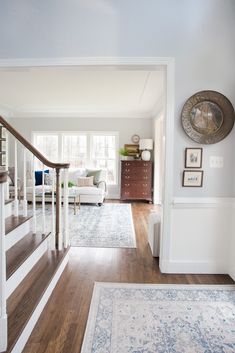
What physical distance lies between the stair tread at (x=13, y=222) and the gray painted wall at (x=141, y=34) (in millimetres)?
1782

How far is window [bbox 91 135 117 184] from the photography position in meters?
7.45

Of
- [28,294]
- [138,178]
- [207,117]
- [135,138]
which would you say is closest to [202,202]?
[207,117]

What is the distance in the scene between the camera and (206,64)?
255 centimetres

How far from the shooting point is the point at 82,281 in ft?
8.05

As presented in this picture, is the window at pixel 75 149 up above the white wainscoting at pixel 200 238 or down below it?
above

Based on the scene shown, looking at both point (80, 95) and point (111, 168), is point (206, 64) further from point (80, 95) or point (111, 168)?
point (111, 168)

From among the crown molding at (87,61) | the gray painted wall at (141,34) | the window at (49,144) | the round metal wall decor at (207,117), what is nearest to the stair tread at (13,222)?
the crown molding at (87,61)

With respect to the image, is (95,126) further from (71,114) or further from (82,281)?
(82,281)

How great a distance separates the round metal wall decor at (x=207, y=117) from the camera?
2.54 m

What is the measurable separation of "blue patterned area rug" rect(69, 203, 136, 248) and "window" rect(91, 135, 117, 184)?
70.3 inches

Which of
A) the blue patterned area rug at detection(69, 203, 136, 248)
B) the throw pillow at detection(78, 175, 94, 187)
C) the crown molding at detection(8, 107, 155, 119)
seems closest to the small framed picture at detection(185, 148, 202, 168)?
the blue patterned area rug at detection(69, 203, 136, 248)

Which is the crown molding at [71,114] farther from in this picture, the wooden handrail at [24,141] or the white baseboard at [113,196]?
the wooden handrail at [24,141]

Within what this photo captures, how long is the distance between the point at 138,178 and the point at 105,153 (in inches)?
56.9

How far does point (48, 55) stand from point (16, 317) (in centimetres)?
247
